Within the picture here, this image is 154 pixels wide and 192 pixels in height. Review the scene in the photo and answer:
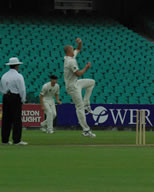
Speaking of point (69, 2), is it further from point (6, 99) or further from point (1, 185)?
point (1, 185)

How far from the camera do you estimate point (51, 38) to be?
3145 centimetres

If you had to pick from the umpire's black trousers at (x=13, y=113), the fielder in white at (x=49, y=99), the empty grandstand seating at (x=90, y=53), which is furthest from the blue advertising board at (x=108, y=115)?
the umpire's black trousers at (x=13, y=113)

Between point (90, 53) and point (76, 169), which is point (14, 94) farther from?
point (90, 53)

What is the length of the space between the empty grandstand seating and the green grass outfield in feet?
44.5

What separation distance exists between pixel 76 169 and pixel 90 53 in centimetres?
2208

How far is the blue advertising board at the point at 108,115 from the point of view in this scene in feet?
75.7

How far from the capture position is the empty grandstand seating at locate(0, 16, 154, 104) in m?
26.8

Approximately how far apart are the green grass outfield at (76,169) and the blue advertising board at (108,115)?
10.4 meters

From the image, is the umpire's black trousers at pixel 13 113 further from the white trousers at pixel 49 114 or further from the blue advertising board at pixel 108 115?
the blue advertising board at pixel 108 115

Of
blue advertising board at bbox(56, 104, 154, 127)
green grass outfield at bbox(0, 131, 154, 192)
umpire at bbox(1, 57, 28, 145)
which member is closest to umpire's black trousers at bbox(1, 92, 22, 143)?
umpire at bbox(1, 57, 28, 145)

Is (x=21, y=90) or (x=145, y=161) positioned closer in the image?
(x=145, y=161)

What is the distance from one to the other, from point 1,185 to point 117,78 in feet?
70.0

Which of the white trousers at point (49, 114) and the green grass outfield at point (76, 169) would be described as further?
the white trousers at point (49, 114)

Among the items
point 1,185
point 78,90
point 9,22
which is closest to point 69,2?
point 9,22
